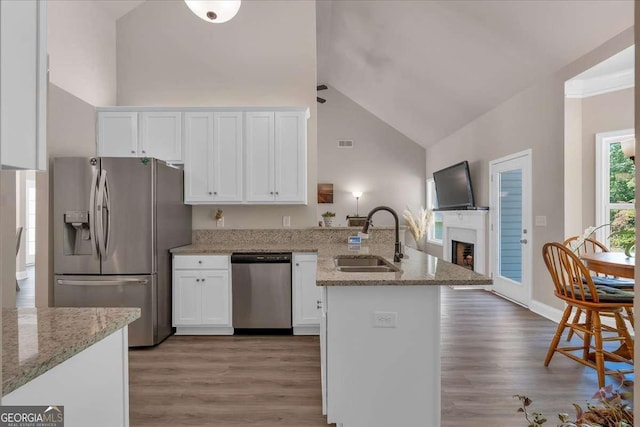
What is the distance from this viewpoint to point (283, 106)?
4188 millimetres

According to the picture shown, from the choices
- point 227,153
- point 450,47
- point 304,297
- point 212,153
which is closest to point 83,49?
point 212,153

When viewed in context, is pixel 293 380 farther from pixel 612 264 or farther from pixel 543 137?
pixel 543 137

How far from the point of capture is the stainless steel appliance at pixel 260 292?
3.73 m

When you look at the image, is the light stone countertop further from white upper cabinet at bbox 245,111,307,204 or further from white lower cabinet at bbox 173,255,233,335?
white upper cabinet at bbox 245,111,307,204

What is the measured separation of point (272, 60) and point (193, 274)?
2.72 metres

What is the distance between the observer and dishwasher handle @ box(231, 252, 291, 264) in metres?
3.74

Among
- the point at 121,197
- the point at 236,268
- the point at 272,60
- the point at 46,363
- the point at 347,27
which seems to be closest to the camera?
the point at 46,363

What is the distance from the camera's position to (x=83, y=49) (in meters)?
→ 3.88

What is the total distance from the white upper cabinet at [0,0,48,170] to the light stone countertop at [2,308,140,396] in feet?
1.57

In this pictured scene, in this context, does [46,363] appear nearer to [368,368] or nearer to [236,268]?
[368,368]

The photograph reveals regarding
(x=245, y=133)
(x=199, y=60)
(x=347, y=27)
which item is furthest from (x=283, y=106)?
(x=347, y=27)

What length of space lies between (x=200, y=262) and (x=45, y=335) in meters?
2.81

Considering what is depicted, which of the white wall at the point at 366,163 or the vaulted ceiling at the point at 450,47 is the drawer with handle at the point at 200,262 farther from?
the white wall at the point at 366,163

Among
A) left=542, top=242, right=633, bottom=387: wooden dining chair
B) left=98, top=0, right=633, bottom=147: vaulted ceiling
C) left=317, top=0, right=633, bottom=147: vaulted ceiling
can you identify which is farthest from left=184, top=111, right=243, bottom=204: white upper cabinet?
left=542, top=242, right=633, bottom=387: wooden dining chair
